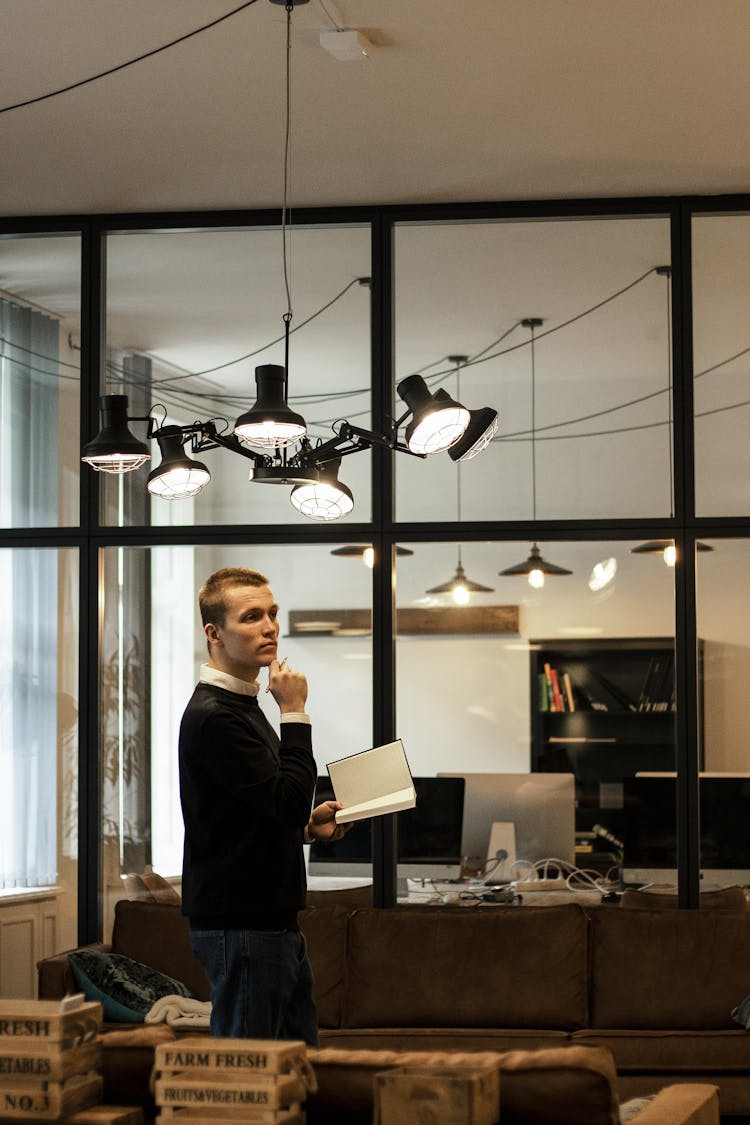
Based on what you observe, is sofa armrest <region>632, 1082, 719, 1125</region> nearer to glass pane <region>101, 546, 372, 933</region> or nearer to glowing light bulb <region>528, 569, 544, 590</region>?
glass pane <region>101, 546, 372, 933</region>

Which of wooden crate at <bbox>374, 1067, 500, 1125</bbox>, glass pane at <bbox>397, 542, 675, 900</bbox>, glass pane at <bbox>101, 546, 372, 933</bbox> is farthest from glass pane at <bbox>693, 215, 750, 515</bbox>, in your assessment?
wooden crate at <bbox>374, 1067, 500, 1125</bbox>

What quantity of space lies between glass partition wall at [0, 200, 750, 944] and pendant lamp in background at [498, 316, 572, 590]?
17 mm

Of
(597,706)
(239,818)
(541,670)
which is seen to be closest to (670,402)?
(239,818)

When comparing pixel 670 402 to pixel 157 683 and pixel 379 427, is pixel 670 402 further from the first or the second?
pixel 157 683

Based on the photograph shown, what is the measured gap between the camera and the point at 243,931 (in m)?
3.05

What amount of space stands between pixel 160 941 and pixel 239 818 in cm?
249

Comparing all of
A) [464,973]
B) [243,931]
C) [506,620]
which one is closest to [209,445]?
[243,931]

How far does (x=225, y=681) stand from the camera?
125 inches

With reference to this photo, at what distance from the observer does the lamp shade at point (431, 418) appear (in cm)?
375

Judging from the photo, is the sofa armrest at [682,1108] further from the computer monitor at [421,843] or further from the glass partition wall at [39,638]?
the glass partition wall at [39,638]

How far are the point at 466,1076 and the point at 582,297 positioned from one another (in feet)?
13.6

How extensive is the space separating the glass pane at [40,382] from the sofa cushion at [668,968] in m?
2.75

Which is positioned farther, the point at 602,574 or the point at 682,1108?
the point at 602,574

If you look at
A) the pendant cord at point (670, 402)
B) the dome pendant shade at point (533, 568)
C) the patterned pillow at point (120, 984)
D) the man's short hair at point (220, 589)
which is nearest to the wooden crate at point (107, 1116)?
the man's short hair at point (220, 589)
